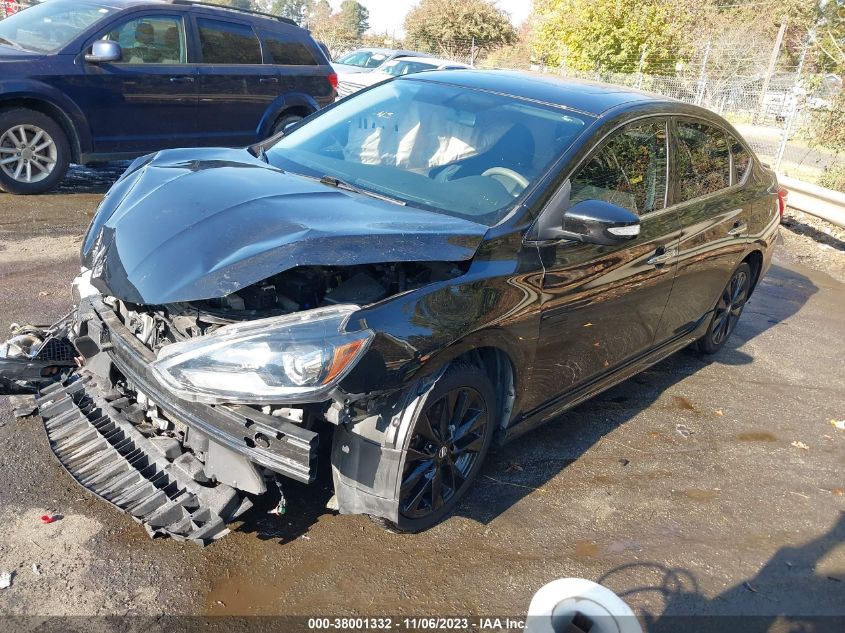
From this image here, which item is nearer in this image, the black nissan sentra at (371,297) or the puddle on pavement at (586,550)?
the black nissan sentra at (371,297)

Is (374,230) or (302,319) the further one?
(374,230)

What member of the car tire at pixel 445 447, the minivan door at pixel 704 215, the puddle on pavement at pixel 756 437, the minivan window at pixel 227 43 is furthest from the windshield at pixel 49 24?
the puddle on pavement at pixel 756 437

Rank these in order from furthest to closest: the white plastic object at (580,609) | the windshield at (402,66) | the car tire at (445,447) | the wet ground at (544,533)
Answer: the windshield at (402,66)
the car tire at (445,447)
the wet ground at (544,533)
the white plastic object at (580,609)

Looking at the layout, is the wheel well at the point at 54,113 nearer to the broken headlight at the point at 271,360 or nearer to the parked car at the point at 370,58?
the broken headlight at the point at 271,360

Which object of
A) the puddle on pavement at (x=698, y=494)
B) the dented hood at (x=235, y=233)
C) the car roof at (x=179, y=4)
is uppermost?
the car roof at (x=179, y=4)

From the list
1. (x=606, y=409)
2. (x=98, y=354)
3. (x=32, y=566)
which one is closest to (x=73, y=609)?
(x=32, y=566)

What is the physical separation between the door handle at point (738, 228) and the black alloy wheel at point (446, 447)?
2.60 m

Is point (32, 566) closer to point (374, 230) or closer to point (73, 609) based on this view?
point (73, 609)

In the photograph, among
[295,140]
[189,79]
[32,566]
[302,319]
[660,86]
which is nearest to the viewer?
A: [302,319]

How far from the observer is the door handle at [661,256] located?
4121mm

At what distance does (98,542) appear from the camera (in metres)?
2.99

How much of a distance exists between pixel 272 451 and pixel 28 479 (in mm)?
1412

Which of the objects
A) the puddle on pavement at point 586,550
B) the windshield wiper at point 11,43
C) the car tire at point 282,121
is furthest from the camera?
the car tire at point 282,121

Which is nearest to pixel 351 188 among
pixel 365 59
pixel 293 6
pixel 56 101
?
pixel 56 101
